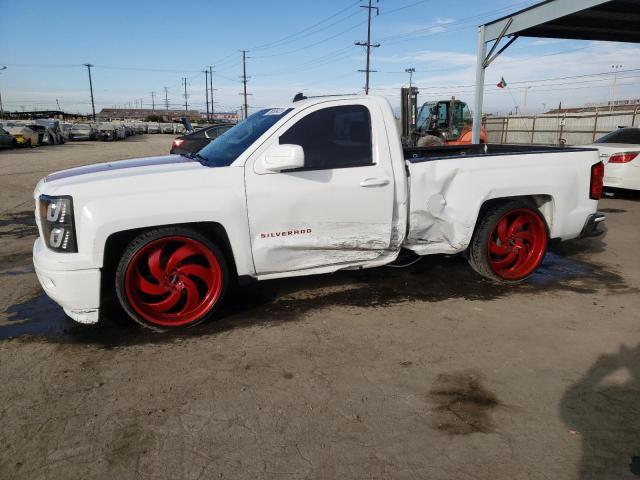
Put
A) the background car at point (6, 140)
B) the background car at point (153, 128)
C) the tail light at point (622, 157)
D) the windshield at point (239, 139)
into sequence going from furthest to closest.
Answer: the background car at point (153, 128)
the background car at point (6, 140)
the tail light at point (622, 157)
the windshield at point (239, 139)

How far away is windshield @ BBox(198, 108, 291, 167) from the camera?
12.8 feet

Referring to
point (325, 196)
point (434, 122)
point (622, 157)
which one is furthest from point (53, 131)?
point (325, 196)

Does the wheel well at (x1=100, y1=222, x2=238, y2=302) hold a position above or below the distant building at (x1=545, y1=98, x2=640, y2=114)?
below

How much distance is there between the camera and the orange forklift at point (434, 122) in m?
13.4

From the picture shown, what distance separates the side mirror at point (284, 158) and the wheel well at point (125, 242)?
0.65 metres

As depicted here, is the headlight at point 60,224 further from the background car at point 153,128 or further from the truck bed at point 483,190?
the background car at point 153,128

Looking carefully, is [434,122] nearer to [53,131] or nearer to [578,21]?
[578,21]

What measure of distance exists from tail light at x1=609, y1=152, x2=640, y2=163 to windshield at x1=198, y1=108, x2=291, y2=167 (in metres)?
8.04

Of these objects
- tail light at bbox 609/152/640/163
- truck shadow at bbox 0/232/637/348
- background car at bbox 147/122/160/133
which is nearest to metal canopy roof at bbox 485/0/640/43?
tail light at bbox 609/152/640/163

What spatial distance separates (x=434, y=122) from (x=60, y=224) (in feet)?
53.8

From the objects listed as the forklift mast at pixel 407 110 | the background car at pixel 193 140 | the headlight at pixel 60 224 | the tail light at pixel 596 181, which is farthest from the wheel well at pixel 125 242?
the background car at pixel 193 140

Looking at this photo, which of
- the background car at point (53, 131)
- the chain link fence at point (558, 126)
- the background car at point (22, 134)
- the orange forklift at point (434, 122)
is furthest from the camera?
the background car at point (53, 131)

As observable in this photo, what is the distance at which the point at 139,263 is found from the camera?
3.72 meters

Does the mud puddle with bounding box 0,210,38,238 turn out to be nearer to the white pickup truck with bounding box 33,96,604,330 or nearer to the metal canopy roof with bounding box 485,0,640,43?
the white pickup truck with bounding box 33,96,604,330
